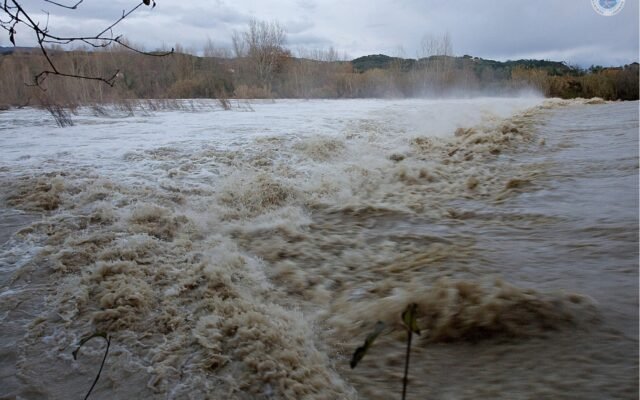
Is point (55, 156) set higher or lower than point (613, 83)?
lower

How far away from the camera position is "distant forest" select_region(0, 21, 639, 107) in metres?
24.0

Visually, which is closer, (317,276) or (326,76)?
(317,276)

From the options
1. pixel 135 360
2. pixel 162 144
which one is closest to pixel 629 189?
pixel 135 360

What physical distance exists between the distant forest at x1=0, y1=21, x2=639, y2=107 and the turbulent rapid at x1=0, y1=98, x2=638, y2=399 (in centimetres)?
1754

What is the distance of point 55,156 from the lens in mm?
6742

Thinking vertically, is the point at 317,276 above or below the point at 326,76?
below

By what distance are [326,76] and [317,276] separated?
101 ft

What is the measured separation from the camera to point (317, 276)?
10.2 ft

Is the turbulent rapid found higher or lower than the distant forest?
lower

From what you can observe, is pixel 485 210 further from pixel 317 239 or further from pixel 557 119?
pixel 557 119

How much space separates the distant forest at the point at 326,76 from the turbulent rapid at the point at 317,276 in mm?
17543

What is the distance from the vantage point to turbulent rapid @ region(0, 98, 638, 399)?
6.56 feet

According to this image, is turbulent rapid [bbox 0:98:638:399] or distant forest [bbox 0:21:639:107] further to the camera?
distant forest [bbox 0:21:639:107]

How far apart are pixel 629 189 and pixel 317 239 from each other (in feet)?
10.5
